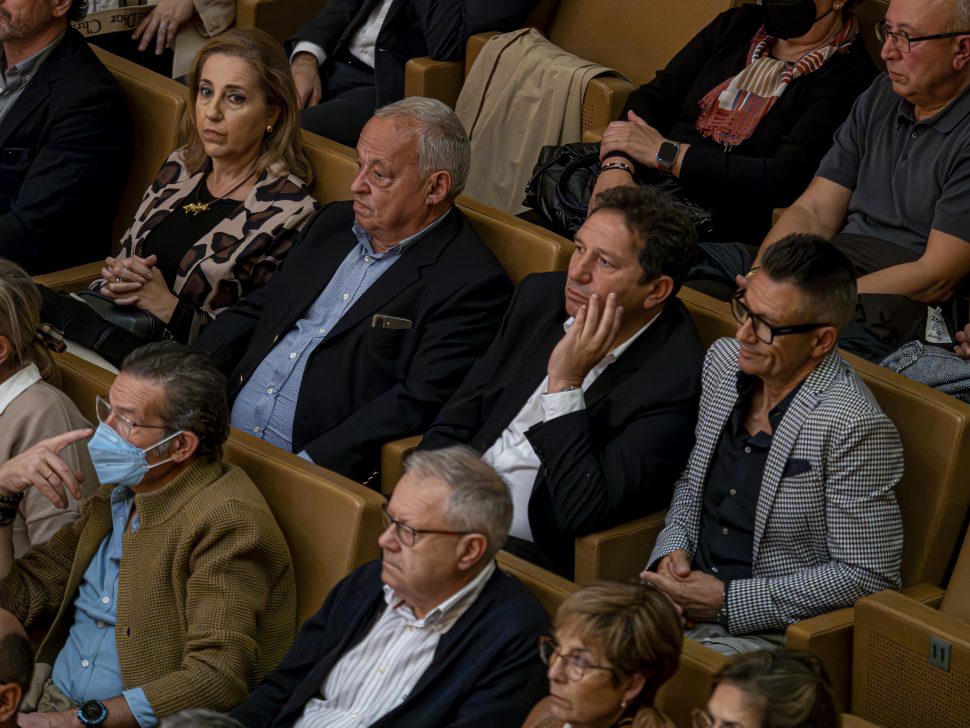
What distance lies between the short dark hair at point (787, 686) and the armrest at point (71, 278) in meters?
2.37

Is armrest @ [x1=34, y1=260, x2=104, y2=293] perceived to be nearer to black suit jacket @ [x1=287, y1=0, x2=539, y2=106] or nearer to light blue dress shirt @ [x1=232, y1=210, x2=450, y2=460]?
light blue dress shirt @ [x1=232, y1=210, x2=450, y2=460]

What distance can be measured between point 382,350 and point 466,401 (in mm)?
315

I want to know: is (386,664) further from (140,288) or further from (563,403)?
(140,288)

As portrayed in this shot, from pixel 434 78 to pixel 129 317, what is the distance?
1342 mm

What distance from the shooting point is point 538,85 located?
4.31 meters

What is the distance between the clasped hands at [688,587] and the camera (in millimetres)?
2748

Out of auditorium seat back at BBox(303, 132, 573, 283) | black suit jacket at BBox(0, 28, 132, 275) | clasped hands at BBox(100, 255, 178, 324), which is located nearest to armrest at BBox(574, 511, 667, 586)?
auditorium seat back at BBox(303, 132, 573, 283)

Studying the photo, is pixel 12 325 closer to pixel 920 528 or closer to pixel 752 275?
pixel 752 275

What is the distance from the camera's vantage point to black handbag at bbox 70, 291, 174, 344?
11.9 feet

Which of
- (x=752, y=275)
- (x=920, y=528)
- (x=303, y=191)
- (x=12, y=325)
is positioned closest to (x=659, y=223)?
(x=752, y=275)

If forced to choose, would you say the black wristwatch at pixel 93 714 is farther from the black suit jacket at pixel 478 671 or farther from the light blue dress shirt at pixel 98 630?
the black suit jacket at pixel 478 671

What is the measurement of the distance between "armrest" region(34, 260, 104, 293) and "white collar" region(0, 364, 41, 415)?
751 mm

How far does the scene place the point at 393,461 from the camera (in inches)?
122

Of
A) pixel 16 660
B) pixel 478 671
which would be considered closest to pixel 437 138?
pixel 478 671
